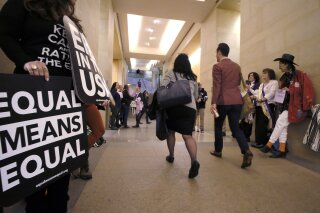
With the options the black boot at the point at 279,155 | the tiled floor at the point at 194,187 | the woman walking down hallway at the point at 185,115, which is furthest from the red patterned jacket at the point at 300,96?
the woman walking down hallway at the point at 185,115

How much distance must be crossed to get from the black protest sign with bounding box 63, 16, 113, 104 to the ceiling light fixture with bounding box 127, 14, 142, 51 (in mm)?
8731

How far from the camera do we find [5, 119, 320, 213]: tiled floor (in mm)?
1570

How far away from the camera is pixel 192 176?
2.14 m

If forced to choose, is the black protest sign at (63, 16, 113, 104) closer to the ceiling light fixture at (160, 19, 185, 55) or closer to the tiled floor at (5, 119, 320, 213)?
the tiled floor at (5, 119, 320, 213)

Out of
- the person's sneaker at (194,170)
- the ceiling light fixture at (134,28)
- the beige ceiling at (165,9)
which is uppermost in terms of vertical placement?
the ceiling light fixture at (134,28)

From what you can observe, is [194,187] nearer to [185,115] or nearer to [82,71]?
[185,115]

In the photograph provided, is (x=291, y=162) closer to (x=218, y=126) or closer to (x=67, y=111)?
(x=218, y=126)

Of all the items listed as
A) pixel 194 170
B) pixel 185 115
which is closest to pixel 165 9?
pixel 185 115

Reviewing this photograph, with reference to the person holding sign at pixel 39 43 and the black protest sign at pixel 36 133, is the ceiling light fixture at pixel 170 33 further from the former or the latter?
the black protest sign at pixel 36 133

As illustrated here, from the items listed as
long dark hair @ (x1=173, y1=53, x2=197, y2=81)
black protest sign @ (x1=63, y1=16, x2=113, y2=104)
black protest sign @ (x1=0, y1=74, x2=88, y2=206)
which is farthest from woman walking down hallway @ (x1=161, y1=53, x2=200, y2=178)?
black protest sign @ (x1=0, y1=74, x2=88, y2=206)

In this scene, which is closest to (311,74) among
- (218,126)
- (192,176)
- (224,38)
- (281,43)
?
(281,43)

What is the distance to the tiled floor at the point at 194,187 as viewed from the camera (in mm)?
1570

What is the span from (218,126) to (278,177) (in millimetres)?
927

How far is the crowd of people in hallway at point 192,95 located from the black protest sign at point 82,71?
0.09 metres
